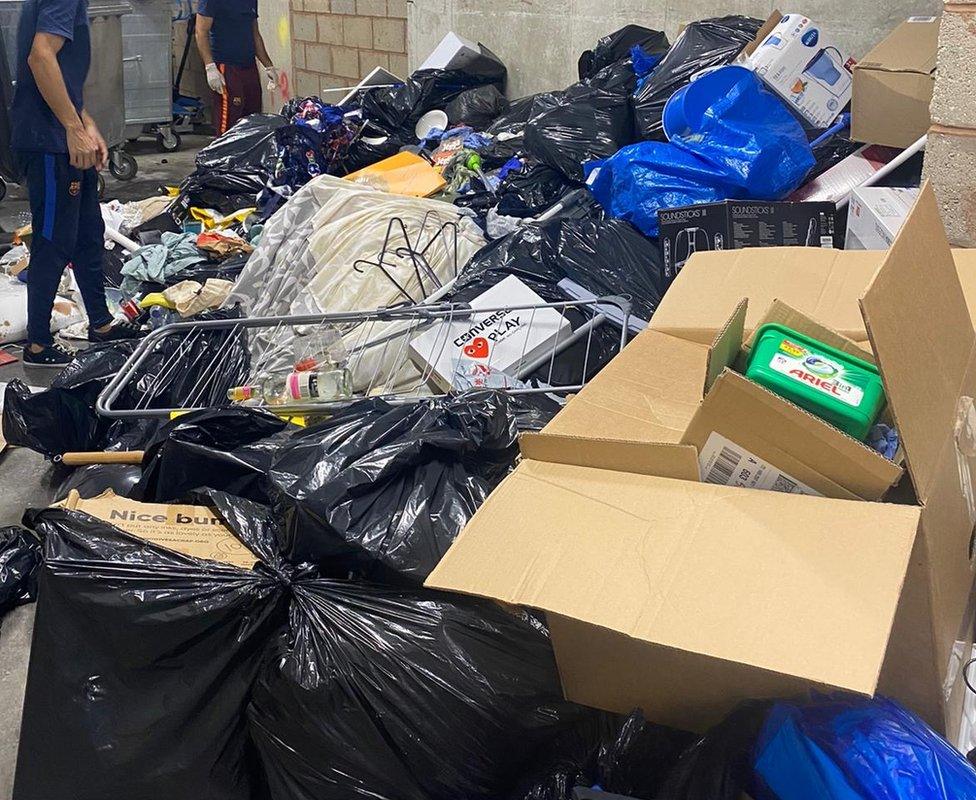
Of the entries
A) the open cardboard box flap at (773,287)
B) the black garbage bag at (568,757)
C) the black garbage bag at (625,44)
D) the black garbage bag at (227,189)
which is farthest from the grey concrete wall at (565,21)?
the black garbage bag at (568,757)

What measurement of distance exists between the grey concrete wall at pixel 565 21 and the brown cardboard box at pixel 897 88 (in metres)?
0.66

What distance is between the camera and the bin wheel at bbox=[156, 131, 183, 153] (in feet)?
26.5

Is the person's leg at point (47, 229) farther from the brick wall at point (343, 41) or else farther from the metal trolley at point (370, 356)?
the brick wall at point (343, 41)

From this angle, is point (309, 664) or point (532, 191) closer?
point (309, 664)

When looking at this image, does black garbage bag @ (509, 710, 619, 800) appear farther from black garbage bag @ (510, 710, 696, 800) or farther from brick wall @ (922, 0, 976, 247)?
brick wall @ (922, 0, 976, 247)

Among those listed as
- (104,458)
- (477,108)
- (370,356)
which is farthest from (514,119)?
(104,458)

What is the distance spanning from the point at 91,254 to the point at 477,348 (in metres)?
2.09

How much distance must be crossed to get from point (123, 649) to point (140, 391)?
1258 millimetres

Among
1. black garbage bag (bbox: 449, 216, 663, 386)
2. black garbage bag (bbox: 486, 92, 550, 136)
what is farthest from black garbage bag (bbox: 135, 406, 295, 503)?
black garbage bag (bbox: 486, 92, 550, 136)

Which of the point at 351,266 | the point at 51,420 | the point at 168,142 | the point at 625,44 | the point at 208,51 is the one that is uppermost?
Answer: the point at 625,44

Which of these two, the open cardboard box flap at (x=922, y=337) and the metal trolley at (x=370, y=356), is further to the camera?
the metal trolley at (x=370, y=356)

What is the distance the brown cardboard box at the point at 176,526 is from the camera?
5.84 feet

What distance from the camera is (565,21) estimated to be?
5.08 m

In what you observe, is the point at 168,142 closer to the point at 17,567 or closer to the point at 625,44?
the point at 625,44
